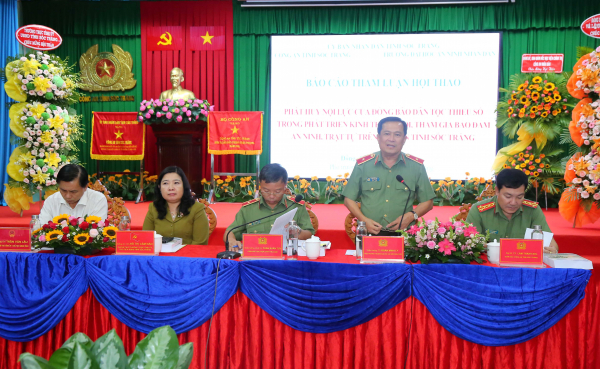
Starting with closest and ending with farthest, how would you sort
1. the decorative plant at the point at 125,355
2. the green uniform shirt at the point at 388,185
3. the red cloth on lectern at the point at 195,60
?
the decorative plant at the point at 125,355, the green uniform shirt at the point at 388,185, the red cloth on lectern at the point at 195,60

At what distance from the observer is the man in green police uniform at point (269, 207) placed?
2.17 m

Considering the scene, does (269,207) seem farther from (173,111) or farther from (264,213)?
(173,111)

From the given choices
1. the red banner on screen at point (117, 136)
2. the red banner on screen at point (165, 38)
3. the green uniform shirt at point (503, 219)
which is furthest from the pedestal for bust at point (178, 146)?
the green uniform shirt at point (503, 219)

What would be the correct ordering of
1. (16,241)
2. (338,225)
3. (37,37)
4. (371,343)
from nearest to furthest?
(371,343) → (16,241) → (338,225) → (37,37)

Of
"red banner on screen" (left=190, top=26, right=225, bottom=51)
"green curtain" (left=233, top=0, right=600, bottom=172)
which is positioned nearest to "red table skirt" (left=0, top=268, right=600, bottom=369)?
"green curtain" (left=233, top=0, right=600, bottom=172)

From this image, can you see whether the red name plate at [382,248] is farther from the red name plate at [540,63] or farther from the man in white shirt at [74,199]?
the red name plate at [540,63]

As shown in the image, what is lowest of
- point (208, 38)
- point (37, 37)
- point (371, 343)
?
point (371, 343)

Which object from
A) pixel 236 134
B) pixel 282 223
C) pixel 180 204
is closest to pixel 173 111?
pixel 236 134

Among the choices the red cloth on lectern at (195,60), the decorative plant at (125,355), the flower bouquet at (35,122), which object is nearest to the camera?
the decorative plant at (125,355)

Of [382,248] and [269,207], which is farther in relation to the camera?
[269,207]

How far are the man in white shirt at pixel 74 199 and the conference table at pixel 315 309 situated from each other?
61 centimetres

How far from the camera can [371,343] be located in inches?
69.7

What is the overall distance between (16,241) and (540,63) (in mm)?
5840

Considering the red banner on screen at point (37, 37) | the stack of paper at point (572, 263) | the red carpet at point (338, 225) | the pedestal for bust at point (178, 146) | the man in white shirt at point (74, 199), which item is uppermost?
the red banner on screen at point (37, 37)
